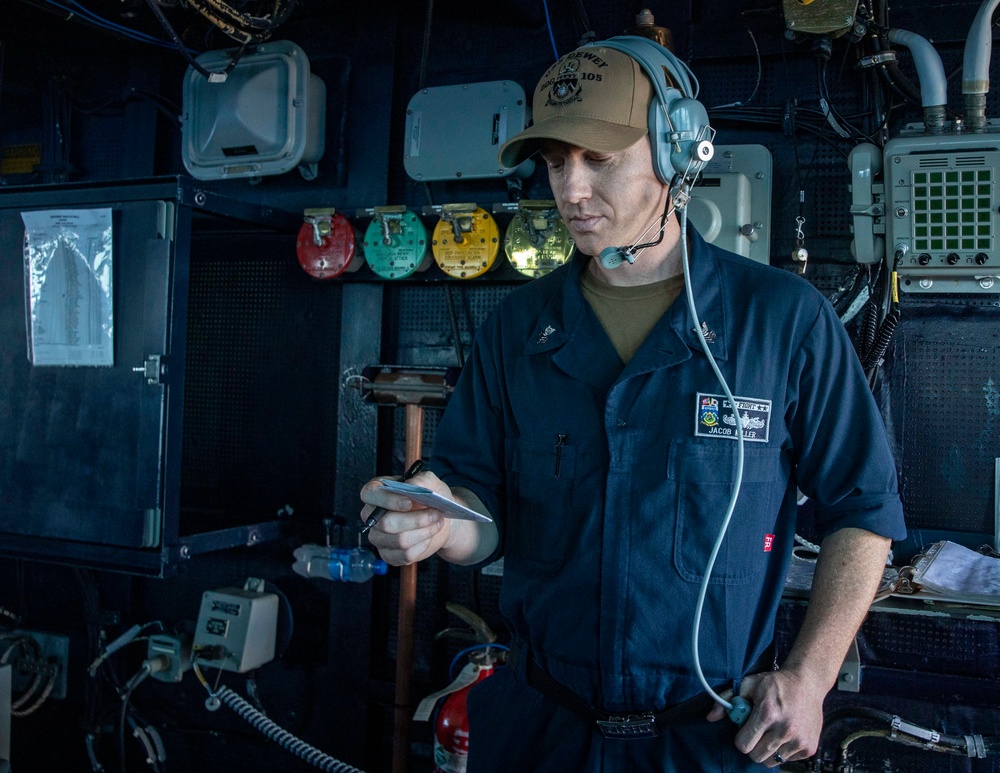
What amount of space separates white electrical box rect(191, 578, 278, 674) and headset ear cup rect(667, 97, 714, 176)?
2.21m

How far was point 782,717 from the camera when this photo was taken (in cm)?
133

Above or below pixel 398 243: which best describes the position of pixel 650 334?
below

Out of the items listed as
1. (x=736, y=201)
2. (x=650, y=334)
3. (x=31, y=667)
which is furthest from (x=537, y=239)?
(x=31, y=667)

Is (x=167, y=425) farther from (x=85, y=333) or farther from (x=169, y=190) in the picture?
(x=169, y=190)

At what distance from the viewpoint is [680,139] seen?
1.55 metres

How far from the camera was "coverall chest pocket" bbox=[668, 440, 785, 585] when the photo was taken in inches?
58.7

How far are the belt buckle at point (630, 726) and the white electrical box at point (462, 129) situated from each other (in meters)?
1.82

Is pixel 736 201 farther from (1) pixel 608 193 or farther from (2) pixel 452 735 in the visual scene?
(2) pixel 452 735

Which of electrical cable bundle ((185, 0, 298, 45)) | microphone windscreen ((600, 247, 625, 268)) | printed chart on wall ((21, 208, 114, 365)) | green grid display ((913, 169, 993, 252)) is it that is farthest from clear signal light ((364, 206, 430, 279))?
green grid display ((913, 169, 993, 252))

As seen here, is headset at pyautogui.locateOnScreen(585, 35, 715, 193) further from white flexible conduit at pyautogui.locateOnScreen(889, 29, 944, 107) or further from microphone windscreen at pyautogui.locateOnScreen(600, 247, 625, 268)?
white flexible conduit at pyautogui.locateOnScreen(889, 29, 944, 107)

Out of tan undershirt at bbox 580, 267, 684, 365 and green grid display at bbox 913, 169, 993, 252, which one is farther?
green grid display at bbox 913, 169, 993, 252

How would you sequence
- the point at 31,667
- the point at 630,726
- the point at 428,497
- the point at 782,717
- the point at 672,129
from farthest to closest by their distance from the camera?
1. the point at 31,667
2. the point at 672,129
3. the point at 630,726
4. the point at 782,717
5. the point at 428,497

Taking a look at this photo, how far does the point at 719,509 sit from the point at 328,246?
1.83m

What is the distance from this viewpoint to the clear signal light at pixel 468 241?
107 inches
